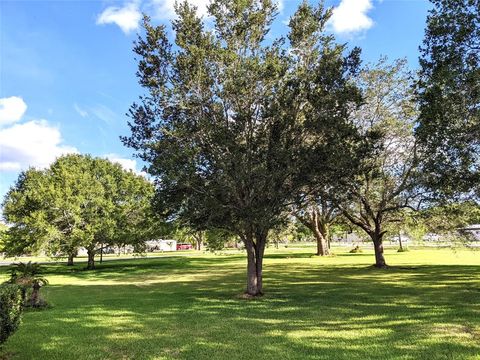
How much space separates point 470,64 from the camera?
1235 centimetres

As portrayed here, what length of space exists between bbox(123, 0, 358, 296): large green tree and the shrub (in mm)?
6548

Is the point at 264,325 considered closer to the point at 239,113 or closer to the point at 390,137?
the point at 239,113

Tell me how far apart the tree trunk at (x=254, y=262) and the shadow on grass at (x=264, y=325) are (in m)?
0.69

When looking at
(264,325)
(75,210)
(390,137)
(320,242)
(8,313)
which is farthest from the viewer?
(320,242)

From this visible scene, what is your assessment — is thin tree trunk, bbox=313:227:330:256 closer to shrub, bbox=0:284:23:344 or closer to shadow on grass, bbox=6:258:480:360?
shadow on grass, bbox=6:258:480:360

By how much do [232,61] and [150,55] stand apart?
9.89 ft

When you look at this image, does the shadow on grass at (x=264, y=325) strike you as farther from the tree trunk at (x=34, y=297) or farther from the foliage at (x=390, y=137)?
the foliage at (x=390, y=137)

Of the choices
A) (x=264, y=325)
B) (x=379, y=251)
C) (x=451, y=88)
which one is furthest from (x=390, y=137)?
(x=264, y=325)

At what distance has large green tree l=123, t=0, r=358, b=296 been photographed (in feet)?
45.0

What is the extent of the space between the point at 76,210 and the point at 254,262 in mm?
21240

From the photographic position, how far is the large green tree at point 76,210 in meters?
30.7

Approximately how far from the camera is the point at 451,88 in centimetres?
1252

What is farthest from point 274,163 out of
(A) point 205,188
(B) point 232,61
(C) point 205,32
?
(C) point 205,32

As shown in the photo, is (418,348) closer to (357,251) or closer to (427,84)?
(427,84)
